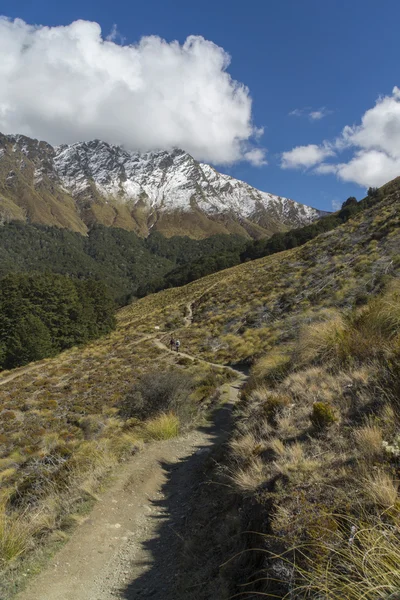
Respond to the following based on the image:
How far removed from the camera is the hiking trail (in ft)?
15.3

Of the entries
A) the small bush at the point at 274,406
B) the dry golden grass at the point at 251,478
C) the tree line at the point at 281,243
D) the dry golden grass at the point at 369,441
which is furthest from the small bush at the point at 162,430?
the tree line at the point at 281,243

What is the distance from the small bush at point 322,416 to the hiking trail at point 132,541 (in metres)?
2.68

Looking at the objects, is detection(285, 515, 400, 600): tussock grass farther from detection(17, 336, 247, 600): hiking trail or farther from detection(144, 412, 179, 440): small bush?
detection(144, 412, 179, 440): small bush

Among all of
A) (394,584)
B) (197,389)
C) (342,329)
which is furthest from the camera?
(197,389)

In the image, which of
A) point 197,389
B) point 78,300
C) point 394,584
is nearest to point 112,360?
point 197,389

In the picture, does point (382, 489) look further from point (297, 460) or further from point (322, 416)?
point (322, 416)

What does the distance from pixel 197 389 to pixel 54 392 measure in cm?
1510

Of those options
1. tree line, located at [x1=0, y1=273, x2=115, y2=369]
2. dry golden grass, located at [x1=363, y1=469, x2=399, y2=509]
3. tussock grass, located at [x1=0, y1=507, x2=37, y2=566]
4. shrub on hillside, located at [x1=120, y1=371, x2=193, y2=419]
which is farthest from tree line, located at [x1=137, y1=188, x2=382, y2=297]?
tussock grass, located at [x1=0, y1=507, x2=37, y2=566]

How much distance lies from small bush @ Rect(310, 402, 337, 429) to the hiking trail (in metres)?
2.68

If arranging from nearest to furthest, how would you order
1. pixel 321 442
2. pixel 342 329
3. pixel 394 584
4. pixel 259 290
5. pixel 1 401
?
1. pixel 394 584
2. pixel 321 442
3. pixel 342 329
4. pixel 1 401
5. pixel 259 290

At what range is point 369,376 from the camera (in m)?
5.88

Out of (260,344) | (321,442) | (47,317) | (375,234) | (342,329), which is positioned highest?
(47,317)

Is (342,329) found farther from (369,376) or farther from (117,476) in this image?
(117,476)

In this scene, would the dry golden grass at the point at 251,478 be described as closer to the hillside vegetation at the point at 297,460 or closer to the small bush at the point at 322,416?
the hillside vegetation at the point at 297,460
